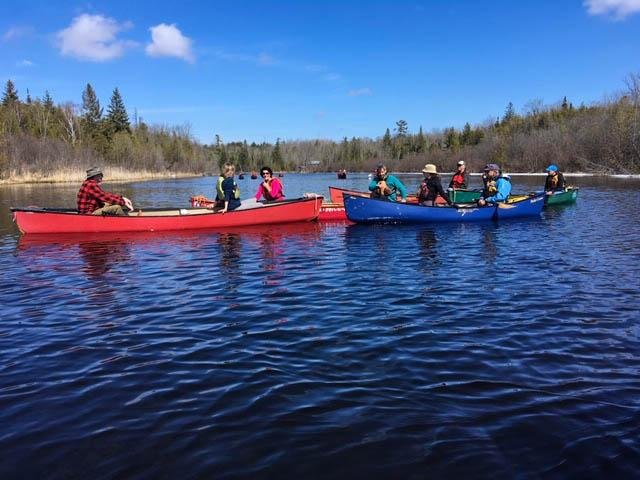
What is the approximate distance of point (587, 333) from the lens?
6.27 meters

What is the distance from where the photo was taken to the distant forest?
192 ft

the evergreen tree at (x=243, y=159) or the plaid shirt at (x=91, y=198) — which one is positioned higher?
the evergreen tree at (x=243, y=159)

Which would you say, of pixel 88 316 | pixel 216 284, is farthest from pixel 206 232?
pixel 88 316

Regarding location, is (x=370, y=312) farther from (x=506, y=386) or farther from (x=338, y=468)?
(x=338, y=468)

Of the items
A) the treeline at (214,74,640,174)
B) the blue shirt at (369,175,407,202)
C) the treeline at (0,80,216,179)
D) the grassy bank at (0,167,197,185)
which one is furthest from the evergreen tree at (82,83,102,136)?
the blue shirt at (369,175,407,202)

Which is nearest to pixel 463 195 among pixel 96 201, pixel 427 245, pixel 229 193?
pixel 427 245

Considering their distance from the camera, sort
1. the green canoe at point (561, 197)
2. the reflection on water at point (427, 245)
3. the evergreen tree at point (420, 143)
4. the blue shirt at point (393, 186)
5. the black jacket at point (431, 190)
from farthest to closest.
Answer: the evergreen tree at point (420, 143)
the green canoe at point (561, 197)
the black jacket at point (431, 190)
the blue shirt at point (393, 186)
the reflection on water at point (427, 245)

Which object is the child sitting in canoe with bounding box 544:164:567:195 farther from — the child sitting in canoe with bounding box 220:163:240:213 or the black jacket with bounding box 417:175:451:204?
the child sitting in canoe with bounding box 220:163:240:213

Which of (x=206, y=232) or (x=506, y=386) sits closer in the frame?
(x=506, y=386)

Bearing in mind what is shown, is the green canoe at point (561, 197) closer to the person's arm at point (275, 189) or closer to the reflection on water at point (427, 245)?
the reflection on water at point (427, 245)

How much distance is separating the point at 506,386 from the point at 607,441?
1.04 meters

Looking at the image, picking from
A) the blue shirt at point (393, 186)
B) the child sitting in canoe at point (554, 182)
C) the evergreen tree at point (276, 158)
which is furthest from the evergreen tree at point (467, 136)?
the blue shirt at point (393, 186)

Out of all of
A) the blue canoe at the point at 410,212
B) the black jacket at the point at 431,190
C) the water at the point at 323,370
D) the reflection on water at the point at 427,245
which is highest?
the black jacket at the point at 431,190

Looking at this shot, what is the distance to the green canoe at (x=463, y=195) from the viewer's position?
21.3 meters
